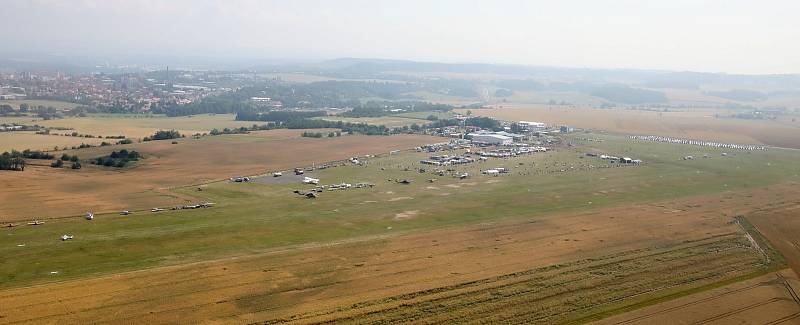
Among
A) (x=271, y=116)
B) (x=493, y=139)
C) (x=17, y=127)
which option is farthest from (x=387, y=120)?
(x=17, y=127)

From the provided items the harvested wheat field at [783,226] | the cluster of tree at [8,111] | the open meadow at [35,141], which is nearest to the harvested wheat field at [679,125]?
the harvested wheat field at [783,226]

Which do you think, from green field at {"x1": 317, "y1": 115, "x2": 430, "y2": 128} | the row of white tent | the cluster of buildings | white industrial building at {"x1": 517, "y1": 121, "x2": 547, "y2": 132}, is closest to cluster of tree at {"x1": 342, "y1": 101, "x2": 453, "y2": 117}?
green field at {"x1": 317, "y1": 115, "x2": 430, "y2": 128}

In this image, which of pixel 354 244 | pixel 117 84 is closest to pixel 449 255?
pixel 354 244

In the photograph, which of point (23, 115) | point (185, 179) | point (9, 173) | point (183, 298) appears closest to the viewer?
point (183, 298)

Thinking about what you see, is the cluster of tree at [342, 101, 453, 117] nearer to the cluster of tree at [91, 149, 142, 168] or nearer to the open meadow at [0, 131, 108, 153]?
the open meadow at [0, 131, 108, 153]

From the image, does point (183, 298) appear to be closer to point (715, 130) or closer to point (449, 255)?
point (449, 255)

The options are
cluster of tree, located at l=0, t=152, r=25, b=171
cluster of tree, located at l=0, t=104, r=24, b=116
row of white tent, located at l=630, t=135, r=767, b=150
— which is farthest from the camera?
cluster of tree, located at l=0, t=104, r=24, b=116
